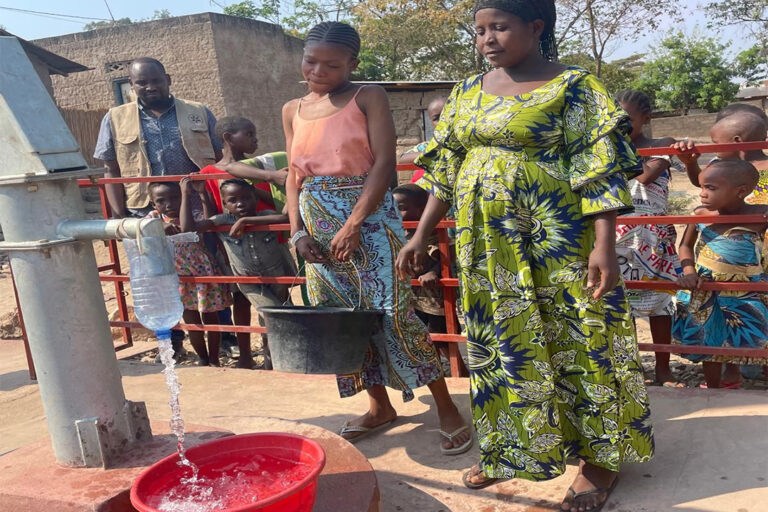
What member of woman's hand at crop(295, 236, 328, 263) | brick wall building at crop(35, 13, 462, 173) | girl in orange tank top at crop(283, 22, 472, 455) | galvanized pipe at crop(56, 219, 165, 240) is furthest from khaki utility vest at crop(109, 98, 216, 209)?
brick wall building at crop(35, 13, 462, 173)

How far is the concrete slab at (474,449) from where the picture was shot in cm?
222

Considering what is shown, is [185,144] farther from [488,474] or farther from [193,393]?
[488,474]

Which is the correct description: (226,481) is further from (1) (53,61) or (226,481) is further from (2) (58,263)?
(1) (53,61)

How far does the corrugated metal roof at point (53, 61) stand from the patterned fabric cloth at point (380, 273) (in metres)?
12.9

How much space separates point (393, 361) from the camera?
265 cm

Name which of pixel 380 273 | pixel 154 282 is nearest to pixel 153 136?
pixel 380 273

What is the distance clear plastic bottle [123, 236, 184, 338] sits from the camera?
177cm

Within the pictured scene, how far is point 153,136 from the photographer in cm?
437

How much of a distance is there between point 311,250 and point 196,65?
13493mm

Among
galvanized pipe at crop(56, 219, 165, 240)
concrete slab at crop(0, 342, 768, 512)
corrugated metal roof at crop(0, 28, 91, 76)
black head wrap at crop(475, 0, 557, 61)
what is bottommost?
concrete slab at crop(0, 342, 768, 512)

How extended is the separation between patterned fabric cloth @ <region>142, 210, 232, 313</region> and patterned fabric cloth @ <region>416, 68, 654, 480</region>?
239 centimetres

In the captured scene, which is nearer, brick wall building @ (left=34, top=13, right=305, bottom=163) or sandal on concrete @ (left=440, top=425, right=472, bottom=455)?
sandal on concrete @ (left=440, top=425, right=472, bottom=455)

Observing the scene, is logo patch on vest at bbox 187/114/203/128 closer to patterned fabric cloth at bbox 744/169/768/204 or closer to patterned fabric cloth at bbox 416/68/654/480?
patterned fabric cloth at bbox 416/68/654/480

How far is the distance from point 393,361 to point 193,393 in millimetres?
1476
